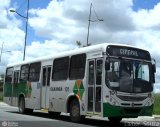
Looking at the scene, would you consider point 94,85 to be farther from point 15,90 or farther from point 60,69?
point 15,90

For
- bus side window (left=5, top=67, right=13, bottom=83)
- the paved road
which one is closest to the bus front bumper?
the paved road

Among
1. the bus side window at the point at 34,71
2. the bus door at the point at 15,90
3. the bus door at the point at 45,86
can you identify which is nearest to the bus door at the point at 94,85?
the bus door at the point at 45,86

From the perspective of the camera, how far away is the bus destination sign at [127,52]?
18.3 metres

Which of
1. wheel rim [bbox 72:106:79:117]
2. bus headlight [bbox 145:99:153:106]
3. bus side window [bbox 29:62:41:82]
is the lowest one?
wheel rim [bbox 72:106:79:117]

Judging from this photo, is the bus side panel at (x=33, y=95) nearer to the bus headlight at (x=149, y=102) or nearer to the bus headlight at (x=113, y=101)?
the bus headlight at (x=113, y=101)

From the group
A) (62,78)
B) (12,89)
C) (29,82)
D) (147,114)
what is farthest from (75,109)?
(12,89)

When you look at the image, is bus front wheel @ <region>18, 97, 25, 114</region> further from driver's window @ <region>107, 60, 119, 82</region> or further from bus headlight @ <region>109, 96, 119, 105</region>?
bus headlight @ <region>109, 96, 119, 105</region>

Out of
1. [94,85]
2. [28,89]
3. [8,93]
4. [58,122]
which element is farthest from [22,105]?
[94,85]

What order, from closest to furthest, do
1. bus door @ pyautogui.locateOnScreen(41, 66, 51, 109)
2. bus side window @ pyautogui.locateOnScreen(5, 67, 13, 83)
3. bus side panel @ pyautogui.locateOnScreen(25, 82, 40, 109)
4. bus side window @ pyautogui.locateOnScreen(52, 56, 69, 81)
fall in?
bus side window @ pyautogui.locateOnScreen(52, 56, 69, 81)
bus door @ pyautogui.locateOnScreen(41, 66, 51, 109)
bus side panel @ pyautogui.locateOnScreen(25, 82, 40, 109)
bus side window @ pyautogui.locateOnScreen(5, 67, 13, 83)

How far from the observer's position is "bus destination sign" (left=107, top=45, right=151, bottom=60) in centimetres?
1831

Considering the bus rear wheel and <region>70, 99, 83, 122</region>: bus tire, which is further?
the bus rear wheel

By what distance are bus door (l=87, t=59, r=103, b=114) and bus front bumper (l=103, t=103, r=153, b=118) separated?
49cm

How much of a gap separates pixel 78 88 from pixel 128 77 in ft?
8.83

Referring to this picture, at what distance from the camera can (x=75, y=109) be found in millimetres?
20078
